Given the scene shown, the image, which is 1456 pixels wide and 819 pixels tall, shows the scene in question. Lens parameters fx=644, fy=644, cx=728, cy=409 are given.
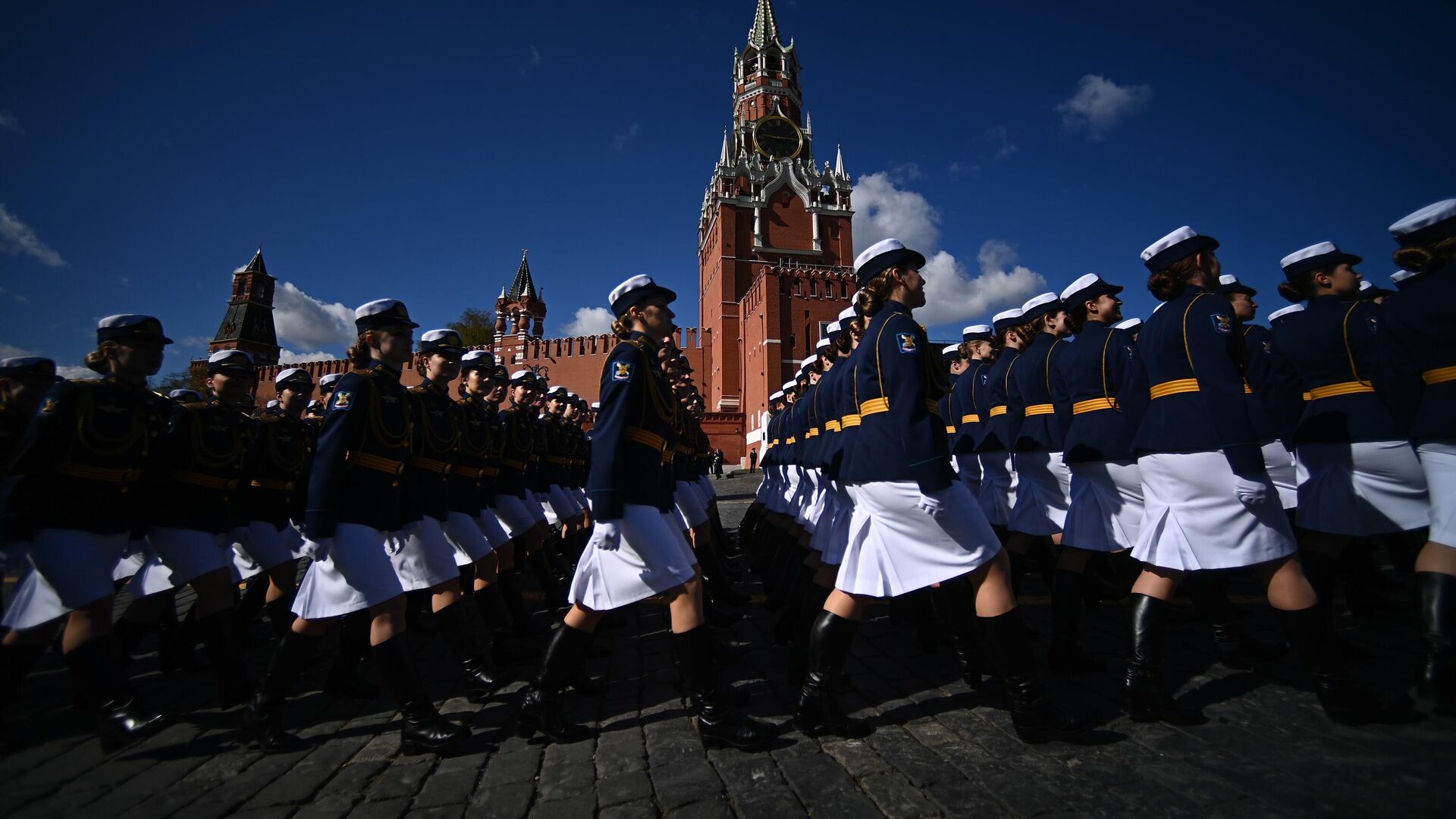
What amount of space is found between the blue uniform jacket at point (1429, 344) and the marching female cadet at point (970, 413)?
3.10 meters

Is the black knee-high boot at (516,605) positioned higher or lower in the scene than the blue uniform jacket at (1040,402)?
lower

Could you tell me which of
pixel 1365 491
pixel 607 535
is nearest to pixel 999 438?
pixel 1365 491

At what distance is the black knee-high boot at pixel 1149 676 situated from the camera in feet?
10.1

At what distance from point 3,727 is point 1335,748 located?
6844 millimetres

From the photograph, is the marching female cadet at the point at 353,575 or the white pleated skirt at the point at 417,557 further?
the white pleated skirt at the point at 417,557

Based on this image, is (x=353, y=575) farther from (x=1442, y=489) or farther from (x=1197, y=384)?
(x=1442, y=489)

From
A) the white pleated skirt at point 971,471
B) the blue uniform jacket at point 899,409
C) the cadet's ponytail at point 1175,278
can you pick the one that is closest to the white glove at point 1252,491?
the cadet's ponytail at point 1175,278

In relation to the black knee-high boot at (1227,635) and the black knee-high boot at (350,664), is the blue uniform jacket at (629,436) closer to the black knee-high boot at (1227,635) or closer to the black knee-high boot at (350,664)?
the black knee-high boot at (350,664)

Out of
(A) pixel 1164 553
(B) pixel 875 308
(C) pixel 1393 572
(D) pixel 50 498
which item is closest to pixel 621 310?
(B) pixel 875 308

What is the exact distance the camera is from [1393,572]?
6.29 meters

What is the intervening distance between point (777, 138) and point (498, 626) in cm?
6966

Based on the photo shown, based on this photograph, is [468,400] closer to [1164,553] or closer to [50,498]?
[50,498]

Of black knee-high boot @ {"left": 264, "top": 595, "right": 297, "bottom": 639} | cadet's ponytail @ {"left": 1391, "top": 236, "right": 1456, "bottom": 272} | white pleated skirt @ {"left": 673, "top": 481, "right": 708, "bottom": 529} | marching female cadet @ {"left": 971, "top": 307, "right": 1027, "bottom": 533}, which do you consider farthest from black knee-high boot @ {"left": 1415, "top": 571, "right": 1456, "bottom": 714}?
black knee-high boot @ {"left": 264, "top": 595, "right": 297, "bottom": 639}

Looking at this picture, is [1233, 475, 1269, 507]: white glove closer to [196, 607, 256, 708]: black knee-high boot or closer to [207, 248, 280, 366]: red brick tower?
[196, 607, 256, 708]: black knee-high boot
